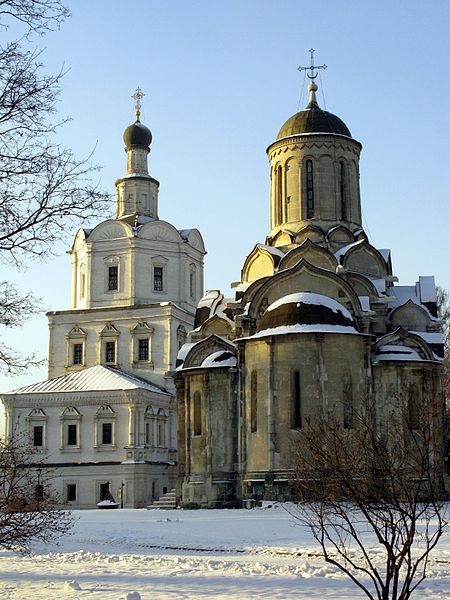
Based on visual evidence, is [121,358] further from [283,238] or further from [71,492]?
[283,238]

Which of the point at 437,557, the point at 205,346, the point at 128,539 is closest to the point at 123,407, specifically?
the point at 205,346

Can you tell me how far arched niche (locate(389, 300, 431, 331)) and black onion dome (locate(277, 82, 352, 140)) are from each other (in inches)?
313

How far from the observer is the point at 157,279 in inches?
1881

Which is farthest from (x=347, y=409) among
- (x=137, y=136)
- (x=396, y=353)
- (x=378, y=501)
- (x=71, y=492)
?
(x=137, y=136)

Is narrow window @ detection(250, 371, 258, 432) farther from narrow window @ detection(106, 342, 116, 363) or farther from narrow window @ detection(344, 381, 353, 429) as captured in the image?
narrow window @ detection(106, 342, 116, 363)

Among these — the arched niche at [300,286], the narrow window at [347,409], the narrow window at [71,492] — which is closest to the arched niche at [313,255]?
the arched niche at [300,286]

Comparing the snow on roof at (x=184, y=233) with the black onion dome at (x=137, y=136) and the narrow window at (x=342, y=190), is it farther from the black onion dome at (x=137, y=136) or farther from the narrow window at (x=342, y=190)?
the narrow window at (x=342, y=190)

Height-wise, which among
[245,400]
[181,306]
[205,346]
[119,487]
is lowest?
[119,487]

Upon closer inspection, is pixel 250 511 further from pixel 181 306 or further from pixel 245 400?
pixel 181 306

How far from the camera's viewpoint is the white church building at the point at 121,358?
41625 millimetres

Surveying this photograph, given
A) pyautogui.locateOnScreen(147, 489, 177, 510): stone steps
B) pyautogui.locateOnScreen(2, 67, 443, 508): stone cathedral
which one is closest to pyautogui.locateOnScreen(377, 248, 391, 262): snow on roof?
pyautogui.locateOnScreen(2, 67, 443, 508): stone cathedral

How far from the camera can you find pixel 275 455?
26391 millimetres

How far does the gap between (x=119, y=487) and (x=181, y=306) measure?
11627 millimetres

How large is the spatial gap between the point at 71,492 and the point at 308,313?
2055cm
